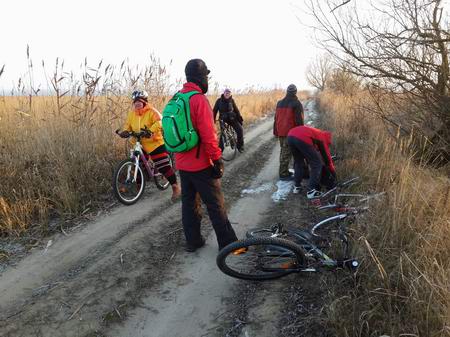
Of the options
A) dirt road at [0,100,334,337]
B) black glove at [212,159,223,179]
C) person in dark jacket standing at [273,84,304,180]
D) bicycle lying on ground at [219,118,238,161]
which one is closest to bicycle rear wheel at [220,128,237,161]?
bicycle lying on ground at [219,118,238,161]

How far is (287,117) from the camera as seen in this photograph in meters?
7.23

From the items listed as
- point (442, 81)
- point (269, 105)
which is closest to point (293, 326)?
point (442, 81)

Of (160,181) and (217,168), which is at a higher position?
(217,168)

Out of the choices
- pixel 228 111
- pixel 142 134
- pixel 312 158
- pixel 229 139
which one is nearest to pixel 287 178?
pixel 312 158

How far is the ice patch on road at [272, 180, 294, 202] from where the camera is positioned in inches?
237

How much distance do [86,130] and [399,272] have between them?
19.1 ft

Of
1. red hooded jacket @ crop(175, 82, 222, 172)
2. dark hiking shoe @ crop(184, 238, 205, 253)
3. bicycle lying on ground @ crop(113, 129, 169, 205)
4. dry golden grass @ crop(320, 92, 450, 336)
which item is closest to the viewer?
dry golden grass @ crop(320, 92, 450, 336)

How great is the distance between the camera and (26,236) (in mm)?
4555

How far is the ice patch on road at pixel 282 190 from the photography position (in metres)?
6.01

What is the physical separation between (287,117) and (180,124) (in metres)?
4.02

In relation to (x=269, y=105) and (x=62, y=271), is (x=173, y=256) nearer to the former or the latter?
(x=62, y=271)

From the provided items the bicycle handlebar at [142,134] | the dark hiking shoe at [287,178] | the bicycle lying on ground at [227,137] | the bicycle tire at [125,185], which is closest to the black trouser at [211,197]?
the bicycle tire at [125,185]

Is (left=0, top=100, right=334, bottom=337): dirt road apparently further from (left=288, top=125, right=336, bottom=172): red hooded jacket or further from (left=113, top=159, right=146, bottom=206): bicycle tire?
(left=288, top=125, right=336, bottom=172): red hooded jacket

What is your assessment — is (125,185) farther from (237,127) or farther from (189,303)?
(237,127)
